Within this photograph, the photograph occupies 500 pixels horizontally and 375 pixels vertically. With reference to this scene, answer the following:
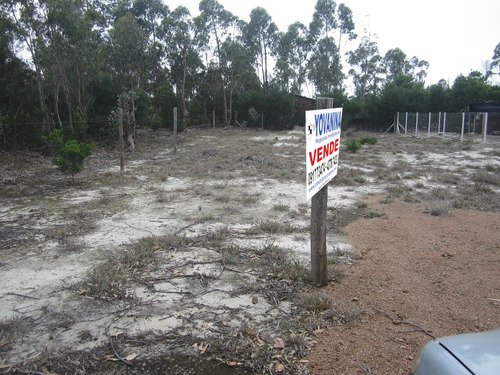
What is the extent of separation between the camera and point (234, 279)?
4562mm

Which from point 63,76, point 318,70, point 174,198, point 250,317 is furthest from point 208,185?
point 318,70

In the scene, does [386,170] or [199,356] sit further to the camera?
[386,170]

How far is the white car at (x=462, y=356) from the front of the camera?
1684mm

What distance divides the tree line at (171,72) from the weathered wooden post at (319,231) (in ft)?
52.5

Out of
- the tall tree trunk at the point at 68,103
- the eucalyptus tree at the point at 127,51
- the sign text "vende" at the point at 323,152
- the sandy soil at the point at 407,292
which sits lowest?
the sandy soil at the point at 407,292

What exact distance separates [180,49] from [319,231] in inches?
1267

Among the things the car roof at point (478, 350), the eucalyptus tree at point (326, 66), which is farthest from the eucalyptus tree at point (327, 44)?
the car roof at point (478, 350)

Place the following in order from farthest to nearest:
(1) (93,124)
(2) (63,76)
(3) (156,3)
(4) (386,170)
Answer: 1. (3) (156,3)
2. (1) (93,124)
3. (2) (63,76)
4. (4) (386,170)

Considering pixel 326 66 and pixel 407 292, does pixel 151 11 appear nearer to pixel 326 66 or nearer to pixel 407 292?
pixel 326 66

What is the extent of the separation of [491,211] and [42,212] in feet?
29.9

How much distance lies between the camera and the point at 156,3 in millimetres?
34281

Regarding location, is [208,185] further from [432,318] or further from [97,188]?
[432,318]

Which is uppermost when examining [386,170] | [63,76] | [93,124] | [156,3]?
[156,3]

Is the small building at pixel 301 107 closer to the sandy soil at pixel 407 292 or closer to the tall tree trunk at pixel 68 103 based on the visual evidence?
the tall tree trunk at pixel 68 103
